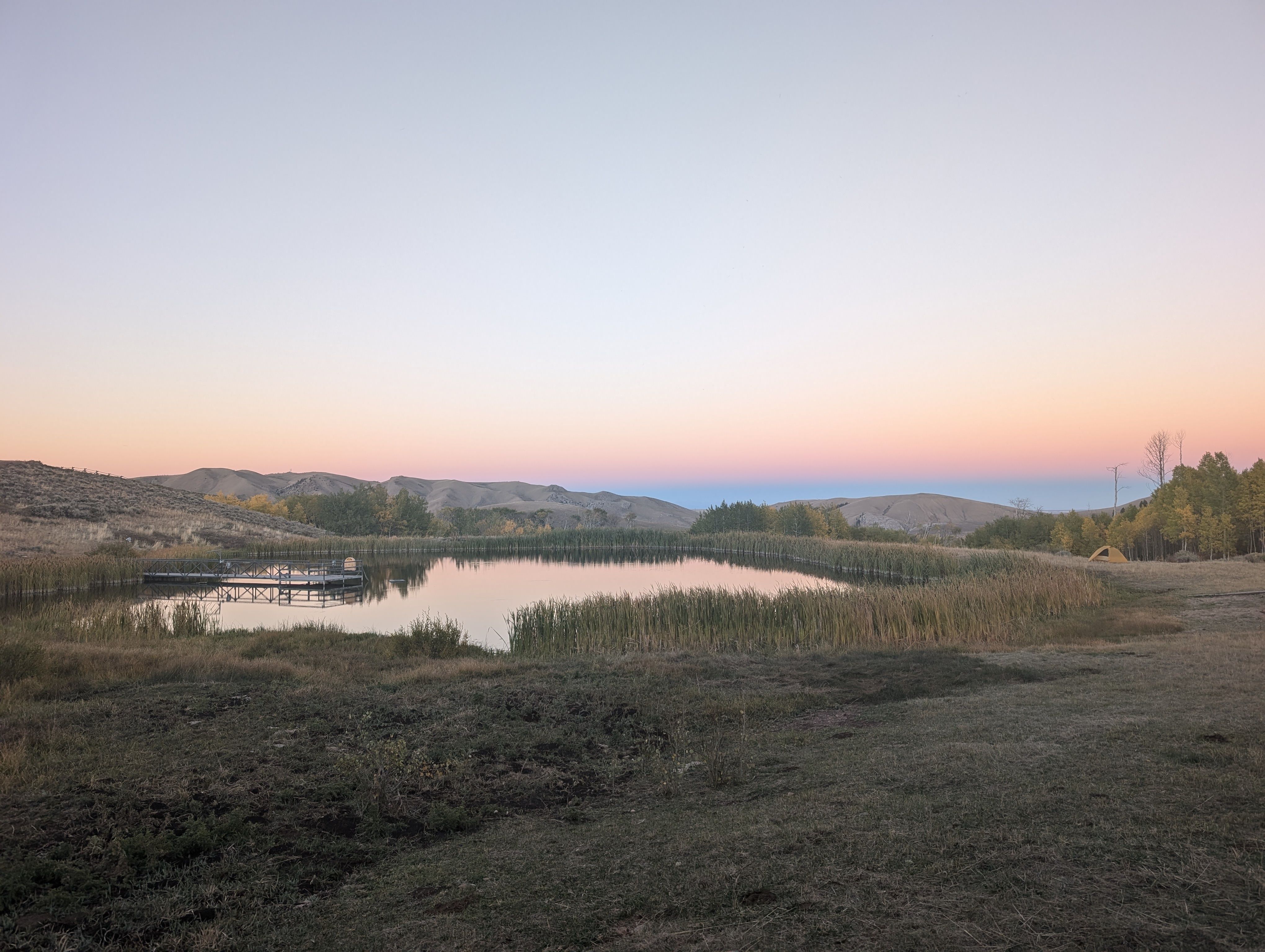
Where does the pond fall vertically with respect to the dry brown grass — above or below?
below

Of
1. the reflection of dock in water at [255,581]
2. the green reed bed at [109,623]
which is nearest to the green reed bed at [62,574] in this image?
the reflection of dock in water at [255,581]

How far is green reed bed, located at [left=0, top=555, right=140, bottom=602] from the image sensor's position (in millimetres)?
22422

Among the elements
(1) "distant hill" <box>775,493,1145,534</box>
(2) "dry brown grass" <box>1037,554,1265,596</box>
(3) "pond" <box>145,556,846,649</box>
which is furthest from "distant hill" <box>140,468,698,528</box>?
(2) "dry brown grass" <box>1037,554,1265,596</box>

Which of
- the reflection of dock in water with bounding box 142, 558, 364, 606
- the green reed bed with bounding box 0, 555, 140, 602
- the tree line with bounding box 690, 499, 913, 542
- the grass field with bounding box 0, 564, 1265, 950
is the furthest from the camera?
the tree line with bounding box 690, 499, 913, 542

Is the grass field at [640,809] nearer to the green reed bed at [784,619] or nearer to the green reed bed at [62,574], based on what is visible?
the green reed bed at [784,619]

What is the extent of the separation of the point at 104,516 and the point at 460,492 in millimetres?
133402

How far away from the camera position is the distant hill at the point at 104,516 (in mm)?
34562

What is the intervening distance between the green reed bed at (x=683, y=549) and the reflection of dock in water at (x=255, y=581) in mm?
9516

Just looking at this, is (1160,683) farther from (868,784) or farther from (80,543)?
(80,543)

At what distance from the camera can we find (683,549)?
2228 inches

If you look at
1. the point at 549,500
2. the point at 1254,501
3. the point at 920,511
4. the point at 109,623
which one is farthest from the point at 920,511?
the point at 109,623

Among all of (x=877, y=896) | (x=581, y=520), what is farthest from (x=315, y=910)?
(x=581, y=520)

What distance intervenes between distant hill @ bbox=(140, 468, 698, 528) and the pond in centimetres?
9012

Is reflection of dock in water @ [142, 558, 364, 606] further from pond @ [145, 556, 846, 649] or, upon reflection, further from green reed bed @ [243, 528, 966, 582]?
green reed bed @ [243, 528, 966, 582]
